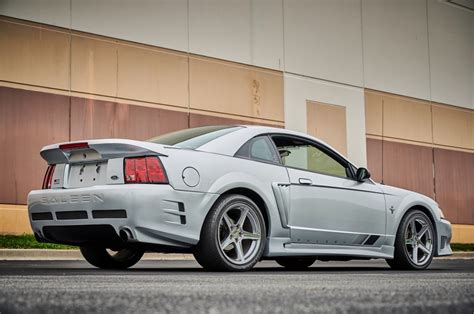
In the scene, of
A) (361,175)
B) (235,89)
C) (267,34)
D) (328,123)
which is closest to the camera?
(361,175)

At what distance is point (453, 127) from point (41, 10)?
1441 cm

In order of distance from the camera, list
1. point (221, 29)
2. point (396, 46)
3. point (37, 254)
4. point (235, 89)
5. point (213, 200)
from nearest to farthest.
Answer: point (213, 200) < point (37, 254) < point (221, 29) < point (235, 89) < point (396, 46)

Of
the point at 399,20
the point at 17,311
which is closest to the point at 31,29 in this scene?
the point at 399,20

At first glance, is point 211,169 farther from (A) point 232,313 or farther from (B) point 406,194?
(A) point 232,313

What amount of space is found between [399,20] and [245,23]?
612 cm

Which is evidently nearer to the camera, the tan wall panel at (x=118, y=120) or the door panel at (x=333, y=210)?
the door panel at (x=333, y=210)

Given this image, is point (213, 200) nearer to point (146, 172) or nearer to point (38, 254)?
point (146, 172)

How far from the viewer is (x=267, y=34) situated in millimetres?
20188

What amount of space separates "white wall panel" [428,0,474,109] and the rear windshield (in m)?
18.0

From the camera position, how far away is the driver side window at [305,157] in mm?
8352

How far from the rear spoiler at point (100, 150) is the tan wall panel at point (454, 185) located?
60.6 feet

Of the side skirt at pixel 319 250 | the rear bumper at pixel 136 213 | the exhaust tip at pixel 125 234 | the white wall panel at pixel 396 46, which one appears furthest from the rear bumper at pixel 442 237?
the white wall panel at pixel 396 46

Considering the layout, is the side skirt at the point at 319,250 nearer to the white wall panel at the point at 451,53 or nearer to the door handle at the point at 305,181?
the door handle at the point at 305,181

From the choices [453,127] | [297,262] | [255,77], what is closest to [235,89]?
[255,77]
